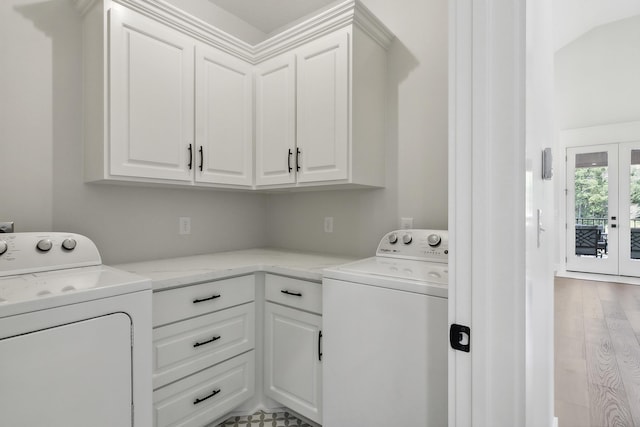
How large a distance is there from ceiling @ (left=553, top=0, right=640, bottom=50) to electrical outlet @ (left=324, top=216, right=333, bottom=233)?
13.5 ft

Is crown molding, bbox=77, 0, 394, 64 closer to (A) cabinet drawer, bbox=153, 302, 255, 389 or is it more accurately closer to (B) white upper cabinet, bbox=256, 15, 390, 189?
(B) white upper cabinet, bbox=256, 15, 390, 189

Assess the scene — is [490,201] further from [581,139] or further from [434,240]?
[581,139]

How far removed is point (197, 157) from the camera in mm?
1917

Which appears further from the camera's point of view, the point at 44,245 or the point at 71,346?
the point at 44,245

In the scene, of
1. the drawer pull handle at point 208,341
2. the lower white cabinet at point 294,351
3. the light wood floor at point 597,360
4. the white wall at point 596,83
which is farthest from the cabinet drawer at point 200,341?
the white wall at point 596,83

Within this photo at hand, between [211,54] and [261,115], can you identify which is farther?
[261,115]

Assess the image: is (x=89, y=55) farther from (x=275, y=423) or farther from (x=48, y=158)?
(x=275, y=423)

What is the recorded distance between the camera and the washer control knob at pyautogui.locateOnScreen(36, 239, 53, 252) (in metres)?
1.43

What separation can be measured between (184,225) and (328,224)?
1.02m

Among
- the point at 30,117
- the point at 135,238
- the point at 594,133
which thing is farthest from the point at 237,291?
the point at 594,133

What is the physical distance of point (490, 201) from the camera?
0.62 metres

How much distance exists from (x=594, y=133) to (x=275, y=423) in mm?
6768

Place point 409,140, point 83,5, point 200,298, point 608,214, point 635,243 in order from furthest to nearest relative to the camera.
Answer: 1. point 608,214
2. point 635,243
3. point 409,140
4. point 83,5
5. point 200,298

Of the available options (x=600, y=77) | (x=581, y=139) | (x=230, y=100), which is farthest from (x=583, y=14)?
(x=230, y=100)
